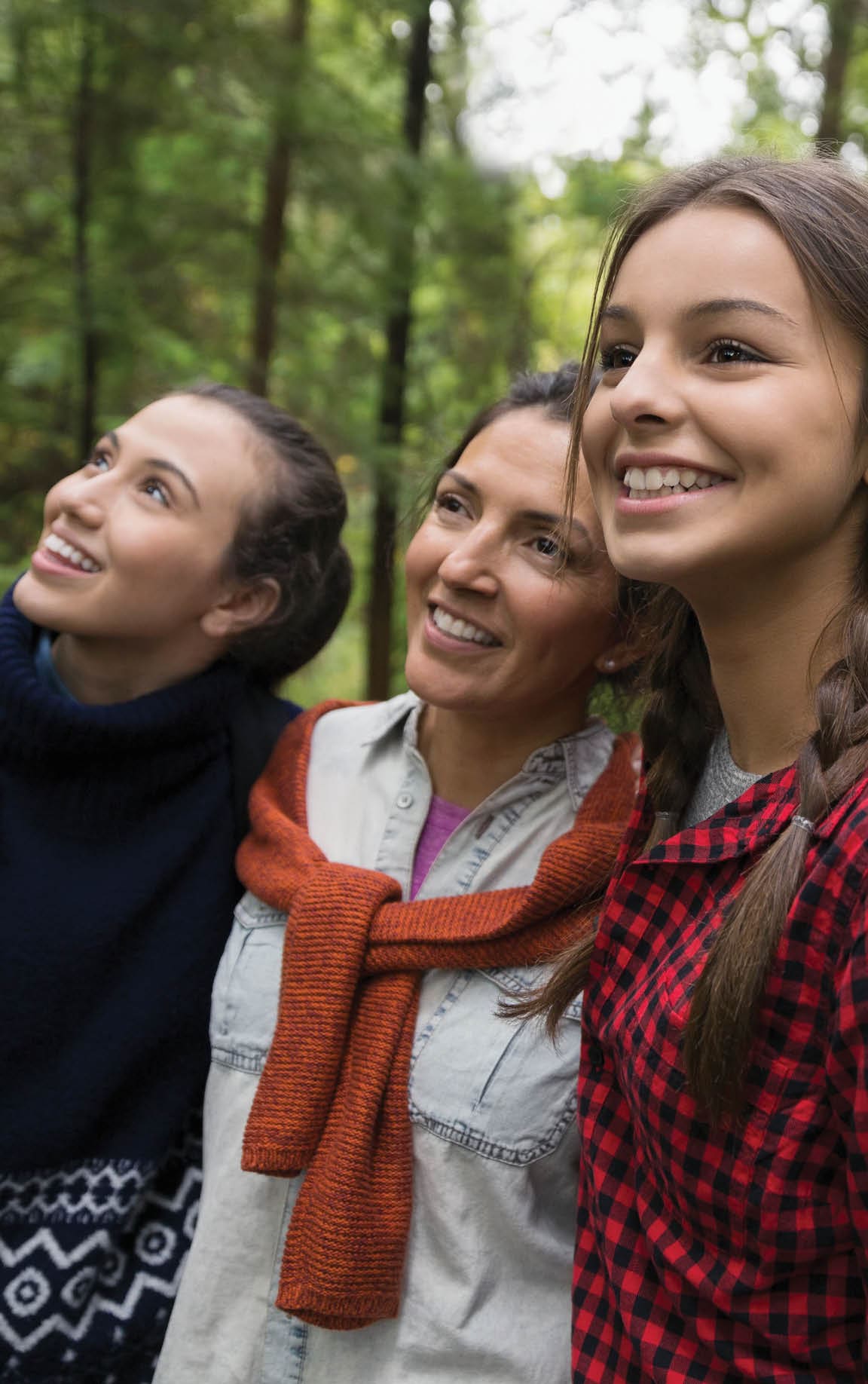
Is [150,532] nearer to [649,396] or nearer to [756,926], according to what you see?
[649,396]

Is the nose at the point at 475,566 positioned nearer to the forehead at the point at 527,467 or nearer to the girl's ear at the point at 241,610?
the forehead at the point at 527,467

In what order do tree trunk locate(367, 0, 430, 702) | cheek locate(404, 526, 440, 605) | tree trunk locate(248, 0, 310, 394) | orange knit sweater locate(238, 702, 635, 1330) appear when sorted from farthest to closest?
tree trunk locate(248, 0, 310, 394)
tree trunk locate(367, 0, 430, 702)
cheek locate(404, 526, 440, 605)
orange knit sweater locate(238, 702, 635, 1330)

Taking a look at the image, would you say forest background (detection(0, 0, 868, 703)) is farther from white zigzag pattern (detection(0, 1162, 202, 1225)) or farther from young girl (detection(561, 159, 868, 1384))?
young girl (detection(561, 159, 868, 1384))

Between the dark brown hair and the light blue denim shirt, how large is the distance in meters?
0.44

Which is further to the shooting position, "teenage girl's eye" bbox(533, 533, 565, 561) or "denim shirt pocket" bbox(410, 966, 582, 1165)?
"teenage girl's eye" bbox(533, 533, 565, 561)

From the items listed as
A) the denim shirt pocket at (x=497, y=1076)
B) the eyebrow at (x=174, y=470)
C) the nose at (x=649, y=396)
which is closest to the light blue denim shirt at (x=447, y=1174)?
the denim shirt pocket at (x=497, y=1076)

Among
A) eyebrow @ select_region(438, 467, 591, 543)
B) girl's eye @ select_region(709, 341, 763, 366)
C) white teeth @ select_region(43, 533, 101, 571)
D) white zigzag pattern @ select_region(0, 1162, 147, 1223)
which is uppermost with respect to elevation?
girl's eye @ select_region(709, 341, 763, 366)

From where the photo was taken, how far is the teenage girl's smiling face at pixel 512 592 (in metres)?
1.94

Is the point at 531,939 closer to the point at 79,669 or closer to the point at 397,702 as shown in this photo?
the point at 397,702

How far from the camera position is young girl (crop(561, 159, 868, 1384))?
1.19 metres

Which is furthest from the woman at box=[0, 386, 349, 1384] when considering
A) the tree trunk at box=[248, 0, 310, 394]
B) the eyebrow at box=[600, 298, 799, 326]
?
the tree trunk at box=[248, 0, 310, 394]

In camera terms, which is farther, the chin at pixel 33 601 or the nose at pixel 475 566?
the chin at pixel 33 601

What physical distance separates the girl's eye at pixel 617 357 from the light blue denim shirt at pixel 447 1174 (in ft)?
2.39

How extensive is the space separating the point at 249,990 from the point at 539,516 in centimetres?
88
